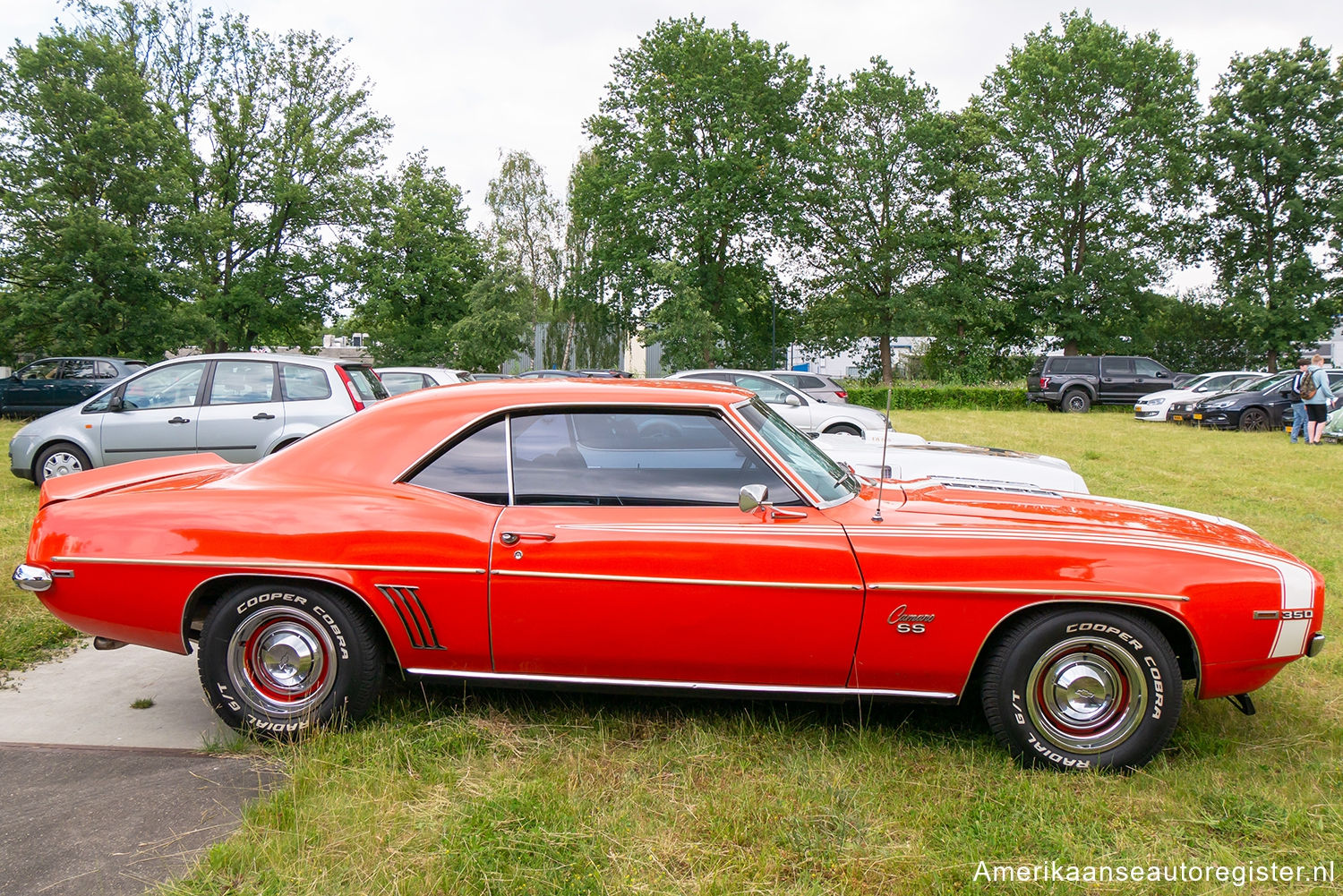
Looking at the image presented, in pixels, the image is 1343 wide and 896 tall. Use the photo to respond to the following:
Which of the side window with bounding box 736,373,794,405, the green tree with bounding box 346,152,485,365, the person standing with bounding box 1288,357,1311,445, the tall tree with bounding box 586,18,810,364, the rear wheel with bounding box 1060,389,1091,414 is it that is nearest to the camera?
the side window with bounding box 736,373,794,405

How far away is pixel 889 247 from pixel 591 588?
1492 inches

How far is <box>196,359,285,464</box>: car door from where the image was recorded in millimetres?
8656

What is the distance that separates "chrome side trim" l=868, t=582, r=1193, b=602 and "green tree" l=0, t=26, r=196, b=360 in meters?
27.0

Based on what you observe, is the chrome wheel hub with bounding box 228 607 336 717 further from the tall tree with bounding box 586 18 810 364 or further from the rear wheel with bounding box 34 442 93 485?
the tall tree with bounding box 586 18 810 364

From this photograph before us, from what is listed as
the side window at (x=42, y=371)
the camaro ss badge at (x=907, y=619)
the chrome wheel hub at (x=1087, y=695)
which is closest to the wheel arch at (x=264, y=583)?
the camaro ss badge at (x=907, y=619)

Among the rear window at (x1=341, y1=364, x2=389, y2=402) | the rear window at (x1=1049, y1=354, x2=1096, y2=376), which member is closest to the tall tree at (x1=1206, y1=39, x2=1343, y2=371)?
the rear window at (x1=1049, y1=354, x2=1096, y2=376)

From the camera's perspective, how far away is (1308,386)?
53.7 feet

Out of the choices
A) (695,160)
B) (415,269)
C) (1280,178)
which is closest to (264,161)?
(415,269)

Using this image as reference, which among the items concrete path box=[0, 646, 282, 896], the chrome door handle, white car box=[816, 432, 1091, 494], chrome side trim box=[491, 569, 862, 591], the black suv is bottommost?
concrete path box=[0, 646, 282, 896]

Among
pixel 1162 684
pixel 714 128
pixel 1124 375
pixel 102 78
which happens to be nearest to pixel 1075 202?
pixel 1124 375

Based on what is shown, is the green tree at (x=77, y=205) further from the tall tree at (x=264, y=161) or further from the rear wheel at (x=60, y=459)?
the rear wheel at (x=60, y=459)

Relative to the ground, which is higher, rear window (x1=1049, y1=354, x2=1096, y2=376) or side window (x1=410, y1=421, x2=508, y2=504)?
rear window (x1=1049, y1=354, x2=1096, y2=376)

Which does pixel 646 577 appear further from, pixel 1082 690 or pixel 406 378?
pixel 406 378

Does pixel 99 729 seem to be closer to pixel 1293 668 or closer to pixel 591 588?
pixel 591 588
